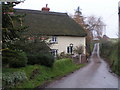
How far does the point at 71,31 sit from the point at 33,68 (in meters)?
21.5

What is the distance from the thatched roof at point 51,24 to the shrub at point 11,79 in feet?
66.6

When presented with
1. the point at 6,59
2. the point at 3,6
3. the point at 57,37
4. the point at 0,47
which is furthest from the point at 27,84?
the point at 57,37

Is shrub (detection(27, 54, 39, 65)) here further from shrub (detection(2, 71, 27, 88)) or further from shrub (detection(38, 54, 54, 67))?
shrub (detection(2, 71, 27, 88))

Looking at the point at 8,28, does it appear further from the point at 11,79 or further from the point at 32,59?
the point at 32,59

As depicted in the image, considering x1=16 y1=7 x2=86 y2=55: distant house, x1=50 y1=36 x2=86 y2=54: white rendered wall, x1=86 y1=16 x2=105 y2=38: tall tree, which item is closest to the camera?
x1=16 y1=7 x2=86 y2=55: distant house

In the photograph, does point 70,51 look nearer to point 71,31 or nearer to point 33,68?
point 71,31

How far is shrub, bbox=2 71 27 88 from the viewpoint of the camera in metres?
9.39

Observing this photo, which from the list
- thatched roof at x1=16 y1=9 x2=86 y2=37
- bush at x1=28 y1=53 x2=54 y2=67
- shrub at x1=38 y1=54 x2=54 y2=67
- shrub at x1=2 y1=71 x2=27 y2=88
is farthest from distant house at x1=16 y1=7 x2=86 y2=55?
shrub at x1=2 y1=71 x2=27 y2=88

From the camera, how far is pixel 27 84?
10805 millimetres

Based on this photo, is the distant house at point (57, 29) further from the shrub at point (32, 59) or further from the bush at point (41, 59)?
the shrub at point (32, 59)

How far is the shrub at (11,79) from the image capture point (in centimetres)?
939

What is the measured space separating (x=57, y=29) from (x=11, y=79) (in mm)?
23919

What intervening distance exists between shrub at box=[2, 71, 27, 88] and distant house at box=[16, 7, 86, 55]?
20.3m

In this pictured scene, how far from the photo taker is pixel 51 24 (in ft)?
112
